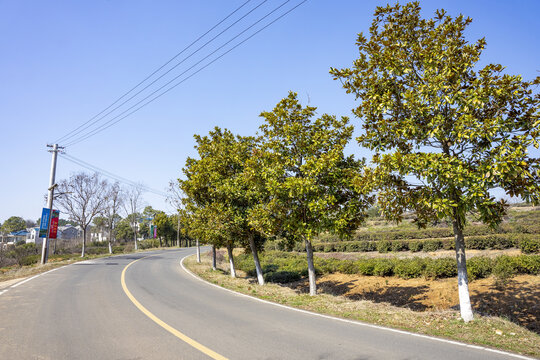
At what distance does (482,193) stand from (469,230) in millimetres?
20257

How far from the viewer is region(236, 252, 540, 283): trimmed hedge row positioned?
12305mm

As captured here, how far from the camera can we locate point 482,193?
6355 mm

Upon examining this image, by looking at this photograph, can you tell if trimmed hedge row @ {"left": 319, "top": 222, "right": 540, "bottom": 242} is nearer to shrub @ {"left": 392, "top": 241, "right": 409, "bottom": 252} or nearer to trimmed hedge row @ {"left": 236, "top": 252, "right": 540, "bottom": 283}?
shrub @ {"left": 392, "top": 241, "right": 409, "bottom": 252}

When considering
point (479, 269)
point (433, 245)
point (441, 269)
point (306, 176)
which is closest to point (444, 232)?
point (433, 245)

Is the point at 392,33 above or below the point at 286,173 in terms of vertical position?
above

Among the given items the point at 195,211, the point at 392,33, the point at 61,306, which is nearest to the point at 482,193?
the point at 392,33

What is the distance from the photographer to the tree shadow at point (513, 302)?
29.8 ft

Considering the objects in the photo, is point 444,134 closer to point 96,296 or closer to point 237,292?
point 237,292

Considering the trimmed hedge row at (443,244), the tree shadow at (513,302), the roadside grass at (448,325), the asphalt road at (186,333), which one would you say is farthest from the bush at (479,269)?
the asphalt road at (186,333)

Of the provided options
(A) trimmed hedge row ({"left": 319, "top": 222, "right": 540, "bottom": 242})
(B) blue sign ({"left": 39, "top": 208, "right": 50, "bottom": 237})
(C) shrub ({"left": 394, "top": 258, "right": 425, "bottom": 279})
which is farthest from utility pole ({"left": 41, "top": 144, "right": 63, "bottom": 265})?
(C) shrub ({"left": 394, "top": 258, "right": 425, "bottom": 279})

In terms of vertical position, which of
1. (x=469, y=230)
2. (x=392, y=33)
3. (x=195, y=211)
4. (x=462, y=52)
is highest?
(x=392, y=33)

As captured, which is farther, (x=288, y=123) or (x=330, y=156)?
(x=288, y=123)

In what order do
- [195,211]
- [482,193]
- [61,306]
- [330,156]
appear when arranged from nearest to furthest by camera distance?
[482,193], [61,306], [330,156], [195,211]

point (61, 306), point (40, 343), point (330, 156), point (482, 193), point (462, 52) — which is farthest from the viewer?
point (330, 156)
